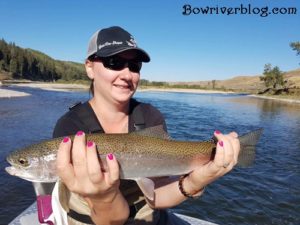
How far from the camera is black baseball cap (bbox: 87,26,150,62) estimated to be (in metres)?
2.94

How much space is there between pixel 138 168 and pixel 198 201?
6059 mm

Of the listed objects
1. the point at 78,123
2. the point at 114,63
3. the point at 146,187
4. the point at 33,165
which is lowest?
the point at 146,187

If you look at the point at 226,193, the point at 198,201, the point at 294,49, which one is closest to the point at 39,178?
the point at 198,201

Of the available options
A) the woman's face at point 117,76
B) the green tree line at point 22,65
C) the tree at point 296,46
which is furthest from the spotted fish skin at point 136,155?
the green tree line at point 22,65

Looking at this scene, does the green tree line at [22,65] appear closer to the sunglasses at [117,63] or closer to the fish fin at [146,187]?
the sunglasses at [117,63]

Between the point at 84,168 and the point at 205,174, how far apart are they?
1091 millimetres

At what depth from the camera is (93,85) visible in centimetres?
341

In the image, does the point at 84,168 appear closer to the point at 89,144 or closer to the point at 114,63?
the point at 89,144

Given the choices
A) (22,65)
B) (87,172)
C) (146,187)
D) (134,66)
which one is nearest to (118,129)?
(134,66)

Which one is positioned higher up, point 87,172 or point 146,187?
point 87,172

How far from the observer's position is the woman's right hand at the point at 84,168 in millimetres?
2256

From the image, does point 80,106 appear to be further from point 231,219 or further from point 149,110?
point 231,219

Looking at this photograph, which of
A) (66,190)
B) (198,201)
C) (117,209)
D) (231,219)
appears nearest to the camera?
(117,209)

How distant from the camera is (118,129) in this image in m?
3.27
